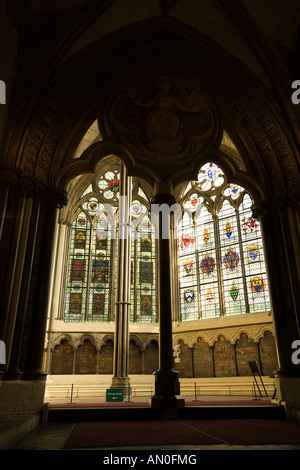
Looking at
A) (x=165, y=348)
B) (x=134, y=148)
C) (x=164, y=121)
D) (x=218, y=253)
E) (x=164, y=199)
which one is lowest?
(x=165, y=348)

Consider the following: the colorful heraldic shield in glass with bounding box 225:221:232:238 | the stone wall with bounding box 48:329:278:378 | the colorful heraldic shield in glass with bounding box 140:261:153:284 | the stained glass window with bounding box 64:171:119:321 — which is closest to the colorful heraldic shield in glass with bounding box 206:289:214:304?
the stone wall with bounding box 48:329:278:378

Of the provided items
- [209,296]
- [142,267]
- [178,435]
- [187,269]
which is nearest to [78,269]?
[142,267]

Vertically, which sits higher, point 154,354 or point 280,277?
point 280,277

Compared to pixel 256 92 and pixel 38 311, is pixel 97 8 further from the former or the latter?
pixel 38 311

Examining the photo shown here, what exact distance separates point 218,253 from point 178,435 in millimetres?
9813

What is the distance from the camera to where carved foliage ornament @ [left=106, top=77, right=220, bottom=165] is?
27.6 ft

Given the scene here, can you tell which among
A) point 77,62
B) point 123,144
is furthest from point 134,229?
point 77,62

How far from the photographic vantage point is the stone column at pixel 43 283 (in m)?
5.76

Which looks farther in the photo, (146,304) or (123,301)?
(146,304)

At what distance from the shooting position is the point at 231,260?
13.0 metres

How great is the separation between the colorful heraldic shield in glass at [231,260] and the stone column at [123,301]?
4055 mm

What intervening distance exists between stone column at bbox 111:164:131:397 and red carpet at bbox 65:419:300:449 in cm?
498

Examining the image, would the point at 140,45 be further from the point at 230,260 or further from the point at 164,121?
the point at 230,260

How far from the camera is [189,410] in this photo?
5906 millimetres
